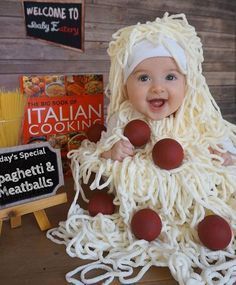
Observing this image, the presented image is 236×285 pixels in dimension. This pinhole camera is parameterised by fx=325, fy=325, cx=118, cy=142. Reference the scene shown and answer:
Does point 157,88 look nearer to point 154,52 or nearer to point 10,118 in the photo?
point 154,52

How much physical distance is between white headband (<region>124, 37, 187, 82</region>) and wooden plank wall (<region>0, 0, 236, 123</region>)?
59 cm

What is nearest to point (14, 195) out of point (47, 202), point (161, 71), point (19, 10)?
point (47, 202)

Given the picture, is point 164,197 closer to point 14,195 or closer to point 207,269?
point 207,269

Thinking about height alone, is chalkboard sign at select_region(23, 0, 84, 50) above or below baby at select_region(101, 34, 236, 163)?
above

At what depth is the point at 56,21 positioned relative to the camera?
1.10m

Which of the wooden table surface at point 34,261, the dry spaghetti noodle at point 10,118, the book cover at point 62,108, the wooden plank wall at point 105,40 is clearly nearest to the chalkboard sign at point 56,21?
the wooden plank wall at point 105,40

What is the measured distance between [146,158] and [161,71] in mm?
163

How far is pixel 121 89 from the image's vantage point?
0.68 m

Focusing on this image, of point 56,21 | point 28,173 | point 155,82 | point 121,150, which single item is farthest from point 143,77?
point 56,21

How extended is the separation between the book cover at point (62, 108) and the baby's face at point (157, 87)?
0.75ft

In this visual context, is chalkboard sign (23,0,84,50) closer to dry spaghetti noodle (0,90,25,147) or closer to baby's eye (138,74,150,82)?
dry spaghetti noodle (0,90,25,147)

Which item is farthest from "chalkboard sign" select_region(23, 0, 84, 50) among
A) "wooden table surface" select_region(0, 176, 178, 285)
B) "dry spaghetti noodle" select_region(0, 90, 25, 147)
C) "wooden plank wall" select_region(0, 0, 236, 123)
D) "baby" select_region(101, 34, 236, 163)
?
"wooden table surface" select_region(0, 176, 178, 285)

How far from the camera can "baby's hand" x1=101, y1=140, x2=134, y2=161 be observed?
0.60 metres

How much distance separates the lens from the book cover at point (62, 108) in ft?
2.53
